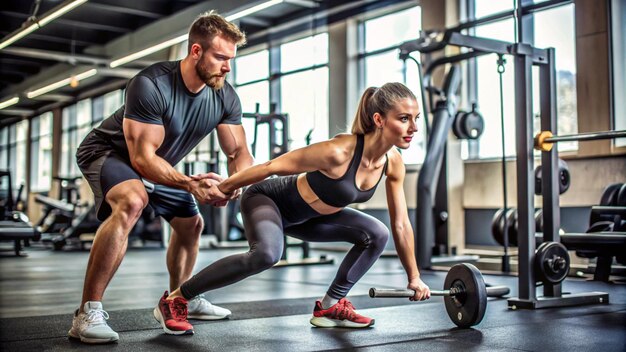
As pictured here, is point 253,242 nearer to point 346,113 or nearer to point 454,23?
point 454,23

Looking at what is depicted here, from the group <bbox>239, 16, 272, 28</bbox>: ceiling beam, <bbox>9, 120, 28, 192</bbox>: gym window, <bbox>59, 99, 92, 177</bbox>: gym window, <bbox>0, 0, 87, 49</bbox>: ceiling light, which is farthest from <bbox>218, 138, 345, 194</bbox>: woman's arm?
<bbox>9, 120, 28, 192</bbox>: gym window

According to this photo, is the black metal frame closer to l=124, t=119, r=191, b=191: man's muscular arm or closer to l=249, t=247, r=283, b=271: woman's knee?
l=249, t=247, r=283, b=271: woman's knee

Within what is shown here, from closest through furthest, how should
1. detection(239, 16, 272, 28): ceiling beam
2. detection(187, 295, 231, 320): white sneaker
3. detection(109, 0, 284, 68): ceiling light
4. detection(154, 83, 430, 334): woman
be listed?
1. detection(154, 83, 430, 334): woman
2. detection(187, 295, 231, 320): white sneaker
3. detection(109, 0, 284, 68): ceiling light
4. detection(239, 16, 272, 28): ceiling beam

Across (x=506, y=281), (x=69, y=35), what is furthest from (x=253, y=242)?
(x=69, y=35)

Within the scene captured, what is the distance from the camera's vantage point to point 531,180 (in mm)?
3225

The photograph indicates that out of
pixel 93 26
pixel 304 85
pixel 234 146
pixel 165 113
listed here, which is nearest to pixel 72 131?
pixel 93 26

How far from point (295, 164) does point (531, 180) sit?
55.6 inches

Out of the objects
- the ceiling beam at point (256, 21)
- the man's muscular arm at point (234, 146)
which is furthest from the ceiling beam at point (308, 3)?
the man's muscular arm at point (234, 146)

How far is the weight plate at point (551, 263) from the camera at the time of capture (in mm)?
3158

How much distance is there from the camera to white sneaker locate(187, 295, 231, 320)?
275cm

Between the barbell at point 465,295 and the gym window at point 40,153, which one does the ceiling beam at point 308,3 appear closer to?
the barbell at point 465,295

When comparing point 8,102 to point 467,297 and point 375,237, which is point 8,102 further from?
point 467,297

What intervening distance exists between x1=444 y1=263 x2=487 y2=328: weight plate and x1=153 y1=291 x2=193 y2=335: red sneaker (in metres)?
0.97

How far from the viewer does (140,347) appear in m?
2.18
